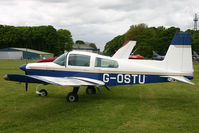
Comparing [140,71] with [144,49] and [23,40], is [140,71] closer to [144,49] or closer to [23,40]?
[144,49]

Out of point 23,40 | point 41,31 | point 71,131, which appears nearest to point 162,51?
point 41,31

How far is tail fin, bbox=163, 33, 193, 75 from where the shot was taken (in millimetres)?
7039

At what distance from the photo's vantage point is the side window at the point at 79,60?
7.24 metres

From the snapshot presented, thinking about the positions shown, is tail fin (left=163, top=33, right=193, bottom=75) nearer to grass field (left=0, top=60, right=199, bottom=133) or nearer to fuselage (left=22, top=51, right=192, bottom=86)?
fuselage (left=22, top=51, right=192, bottom=86)

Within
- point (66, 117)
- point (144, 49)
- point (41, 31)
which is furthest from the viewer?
point (41, 31)

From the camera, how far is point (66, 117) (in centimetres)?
532

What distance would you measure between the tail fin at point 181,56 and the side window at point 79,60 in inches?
125

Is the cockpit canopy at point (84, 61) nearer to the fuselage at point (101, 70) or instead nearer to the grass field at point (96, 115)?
the fuselage at point (101, 70)

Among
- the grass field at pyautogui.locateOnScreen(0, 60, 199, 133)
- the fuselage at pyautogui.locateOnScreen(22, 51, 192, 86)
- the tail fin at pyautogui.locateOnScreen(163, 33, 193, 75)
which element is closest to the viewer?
the grass field at pyautogui.locateOnScreen(0, 60, 199, 133)

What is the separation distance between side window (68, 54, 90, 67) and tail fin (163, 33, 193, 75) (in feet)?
10.4

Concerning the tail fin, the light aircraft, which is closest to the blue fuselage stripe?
the light aircraft

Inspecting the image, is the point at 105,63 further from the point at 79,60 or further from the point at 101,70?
the point at 79,60

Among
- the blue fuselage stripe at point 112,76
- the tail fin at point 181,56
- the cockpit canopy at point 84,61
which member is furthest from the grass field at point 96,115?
the cockpit canopy at point 84,61

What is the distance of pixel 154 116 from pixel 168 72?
2.33m
